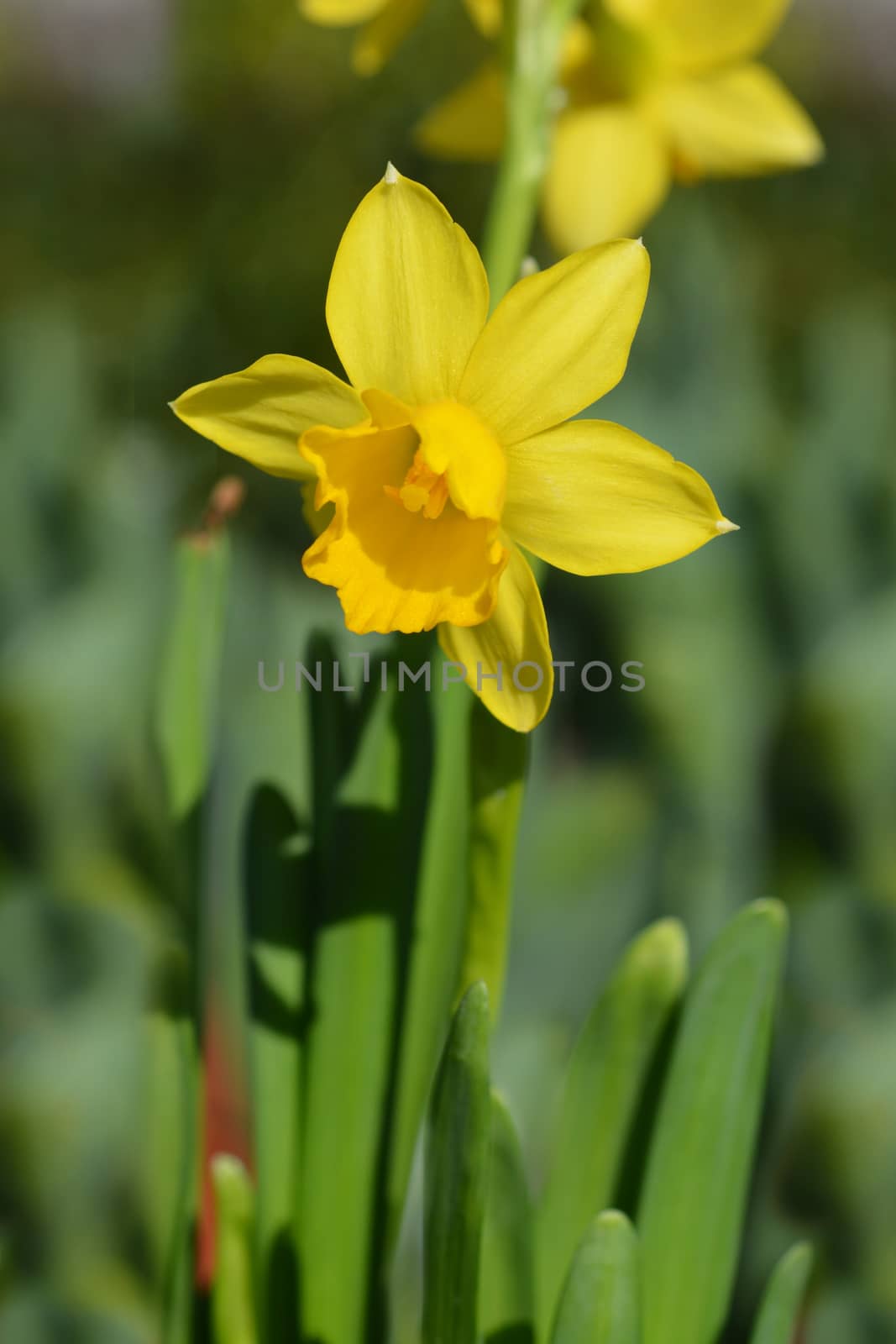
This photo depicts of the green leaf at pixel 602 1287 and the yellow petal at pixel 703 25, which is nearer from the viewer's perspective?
the green leaf at pixel 602 1287

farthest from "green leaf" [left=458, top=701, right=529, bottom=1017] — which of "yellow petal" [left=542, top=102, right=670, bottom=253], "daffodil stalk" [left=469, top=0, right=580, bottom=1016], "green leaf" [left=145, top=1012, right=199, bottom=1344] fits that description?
"yellow petal" [left=542, top=102, right=670, bottom=253]

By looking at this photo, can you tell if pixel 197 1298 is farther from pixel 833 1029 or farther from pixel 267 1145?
pixel 833 1029

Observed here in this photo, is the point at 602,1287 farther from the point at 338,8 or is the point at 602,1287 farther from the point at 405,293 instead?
the point at 338,8

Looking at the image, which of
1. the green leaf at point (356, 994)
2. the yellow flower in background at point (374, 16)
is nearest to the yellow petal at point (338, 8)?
the yellow flower in background at point (374, 16)

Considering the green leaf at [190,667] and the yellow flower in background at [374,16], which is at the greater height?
the yellow flower in background at [374,16]

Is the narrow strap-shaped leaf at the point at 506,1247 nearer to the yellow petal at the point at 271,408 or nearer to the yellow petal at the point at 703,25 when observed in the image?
the yellow petal at the point at 271,408

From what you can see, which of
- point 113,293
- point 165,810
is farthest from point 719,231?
point 165,810

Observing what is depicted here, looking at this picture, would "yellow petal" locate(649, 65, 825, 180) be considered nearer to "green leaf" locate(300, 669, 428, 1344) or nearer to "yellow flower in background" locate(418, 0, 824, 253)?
"yellow flower in background" locate(418, 0, 824, 253)

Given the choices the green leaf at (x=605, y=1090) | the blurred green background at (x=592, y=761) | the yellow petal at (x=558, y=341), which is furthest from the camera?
the blurred green background at (x=592, y=761)
